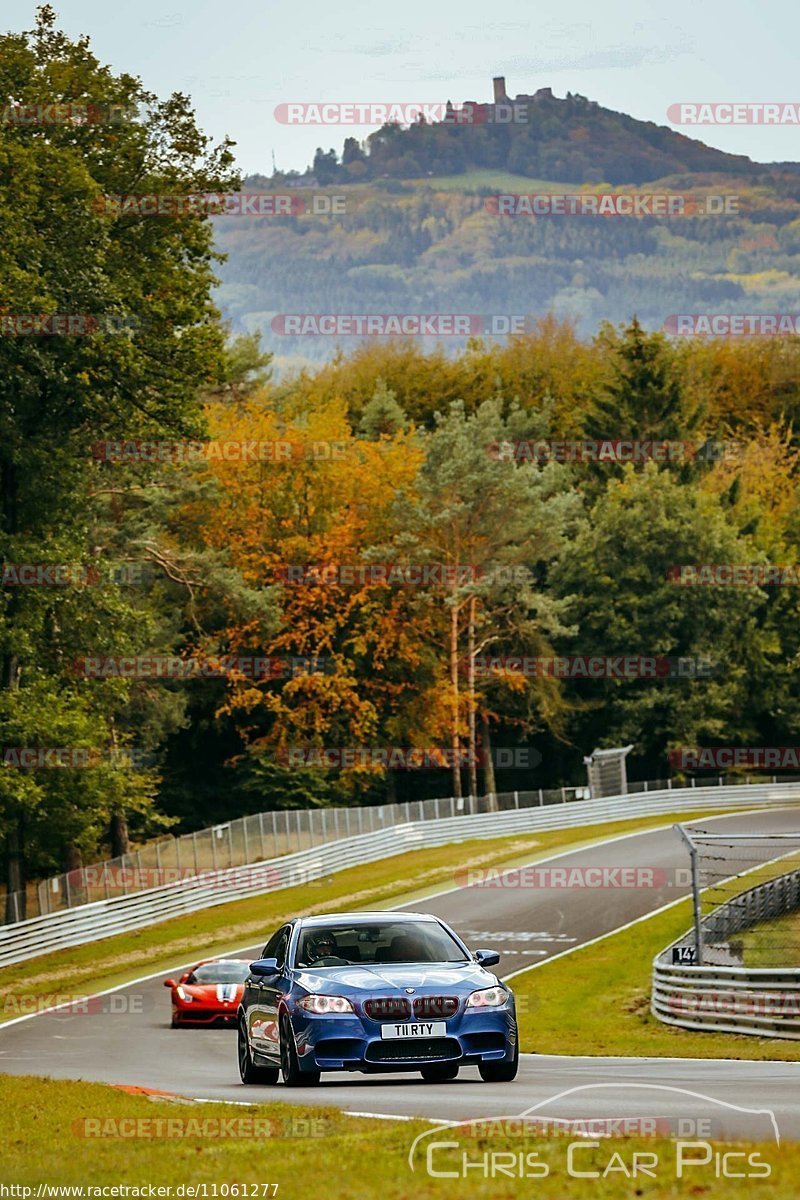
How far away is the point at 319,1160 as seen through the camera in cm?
966

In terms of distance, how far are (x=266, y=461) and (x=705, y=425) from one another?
37.6m

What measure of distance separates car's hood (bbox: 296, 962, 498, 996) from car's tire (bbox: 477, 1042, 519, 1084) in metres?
0.65

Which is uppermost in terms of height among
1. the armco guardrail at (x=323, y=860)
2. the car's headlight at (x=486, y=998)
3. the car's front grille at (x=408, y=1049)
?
the car's headlight at (x=486, y=998)

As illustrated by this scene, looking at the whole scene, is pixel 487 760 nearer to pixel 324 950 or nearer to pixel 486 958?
pixel 486 958

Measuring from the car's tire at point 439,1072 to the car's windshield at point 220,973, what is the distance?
524 inches

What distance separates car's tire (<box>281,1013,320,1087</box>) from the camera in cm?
1459

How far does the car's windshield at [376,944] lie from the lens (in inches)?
596

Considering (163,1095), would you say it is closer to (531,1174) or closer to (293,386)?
(531,1174)

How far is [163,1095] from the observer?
50.9 ft

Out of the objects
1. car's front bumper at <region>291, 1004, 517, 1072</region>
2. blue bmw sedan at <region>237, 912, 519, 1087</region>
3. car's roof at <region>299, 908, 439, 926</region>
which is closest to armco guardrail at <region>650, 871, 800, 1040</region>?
car's roof at <region>299, 908, 439, 926</region>

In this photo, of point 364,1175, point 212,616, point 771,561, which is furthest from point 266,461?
point 364,1175

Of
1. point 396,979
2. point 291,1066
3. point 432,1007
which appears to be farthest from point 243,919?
point 432,1007

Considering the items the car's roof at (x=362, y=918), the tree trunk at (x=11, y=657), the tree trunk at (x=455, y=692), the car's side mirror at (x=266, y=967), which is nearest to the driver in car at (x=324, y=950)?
the car's roof at (x=362, y=918)

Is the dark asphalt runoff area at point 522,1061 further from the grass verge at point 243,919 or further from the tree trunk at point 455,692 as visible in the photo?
the tree trunk at point 455,692
